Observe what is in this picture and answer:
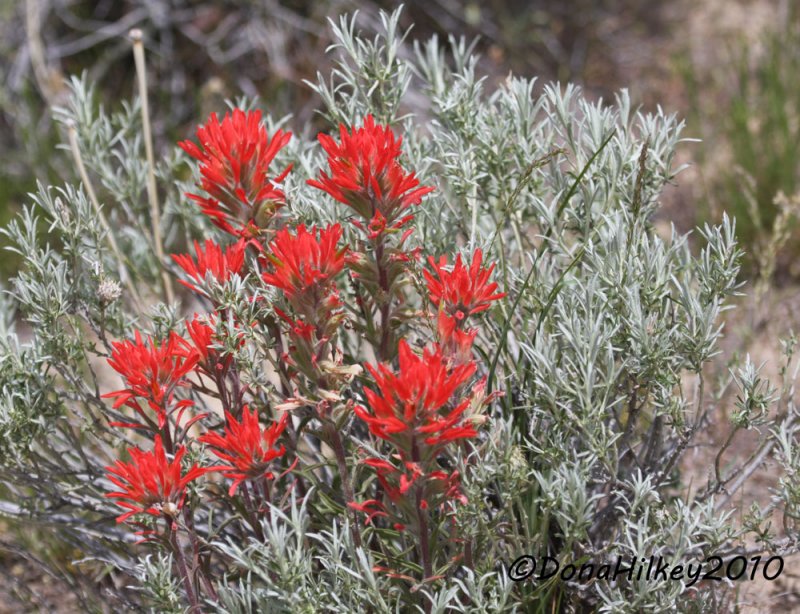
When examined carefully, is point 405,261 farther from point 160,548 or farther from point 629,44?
point 629,44

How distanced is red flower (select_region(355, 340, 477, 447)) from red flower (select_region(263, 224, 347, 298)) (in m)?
0.23

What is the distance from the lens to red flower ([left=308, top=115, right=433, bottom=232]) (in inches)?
65.5

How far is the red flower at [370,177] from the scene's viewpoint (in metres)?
1.66

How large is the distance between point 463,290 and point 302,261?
30 cm

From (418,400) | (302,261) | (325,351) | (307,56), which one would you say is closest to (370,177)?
(302,261)

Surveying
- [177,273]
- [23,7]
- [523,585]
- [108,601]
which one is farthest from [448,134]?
[23,7]

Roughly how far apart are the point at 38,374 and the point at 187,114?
3295mm

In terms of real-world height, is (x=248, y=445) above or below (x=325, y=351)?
below

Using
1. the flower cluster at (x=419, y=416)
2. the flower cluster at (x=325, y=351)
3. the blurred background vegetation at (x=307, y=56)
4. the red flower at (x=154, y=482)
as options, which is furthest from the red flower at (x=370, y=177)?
the blurred background vegetation at (x=307, y=56)

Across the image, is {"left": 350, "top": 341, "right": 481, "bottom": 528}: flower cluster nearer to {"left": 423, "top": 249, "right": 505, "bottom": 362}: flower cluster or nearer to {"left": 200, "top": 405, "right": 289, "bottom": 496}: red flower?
{"left": 423, "top": 249, "right": 505, "bottom": 362}: flower cluster

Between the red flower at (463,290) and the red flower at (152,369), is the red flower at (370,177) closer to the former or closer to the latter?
the red flower at (463,290)

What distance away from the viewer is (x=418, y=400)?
1474 millimetres

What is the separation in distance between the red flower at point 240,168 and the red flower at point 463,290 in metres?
0.38

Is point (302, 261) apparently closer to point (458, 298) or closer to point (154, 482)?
point (458, 298)
